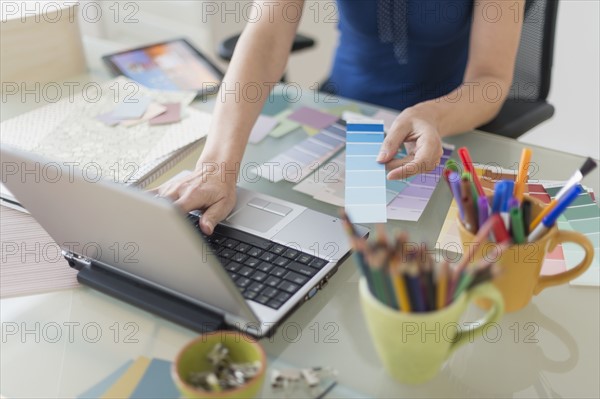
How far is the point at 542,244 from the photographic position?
72 cm

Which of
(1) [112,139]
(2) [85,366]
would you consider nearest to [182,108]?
(1) [112,139]

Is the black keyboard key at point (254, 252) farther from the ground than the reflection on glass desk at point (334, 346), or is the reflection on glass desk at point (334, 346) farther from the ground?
the black keyboard key at point (254, 252)

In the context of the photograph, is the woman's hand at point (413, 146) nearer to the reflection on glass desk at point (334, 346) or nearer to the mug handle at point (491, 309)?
the reflection on glass desk at point (334, 346)

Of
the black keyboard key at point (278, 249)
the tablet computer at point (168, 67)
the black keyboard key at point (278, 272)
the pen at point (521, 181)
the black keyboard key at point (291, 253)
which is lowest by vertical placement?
the black keyboard key at point (278, 272)

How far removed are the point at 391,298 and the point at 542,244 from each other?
204mm

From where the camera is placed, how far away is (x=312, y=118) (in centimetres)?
123

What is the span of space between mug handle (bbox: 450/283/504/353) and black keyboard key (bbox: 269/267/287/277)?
0.22 m

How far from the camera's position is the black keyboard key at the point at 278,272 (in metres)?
0.82

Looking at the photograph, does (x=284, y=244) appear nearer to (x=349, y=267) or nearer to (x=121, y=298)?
(x=349, y=267)

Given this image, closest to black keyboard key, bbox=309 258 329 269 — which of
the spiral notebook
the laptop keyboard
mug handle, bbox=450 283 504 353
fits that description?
the laptop keyboard

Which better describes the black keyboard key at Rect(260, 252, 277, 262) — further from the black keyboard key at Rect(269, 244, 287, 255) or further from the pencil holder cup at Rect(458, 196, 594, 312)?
the pencil holder cup at Rect(458, 196, 594, 312)

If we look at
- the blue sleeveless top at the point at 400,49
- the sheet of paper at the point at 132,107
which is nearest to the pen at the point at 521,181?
the blue sleeveless top at the point at 400,49

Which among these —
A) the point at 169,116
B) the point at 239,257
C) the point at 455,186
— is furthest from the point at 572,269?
the point at 169,116

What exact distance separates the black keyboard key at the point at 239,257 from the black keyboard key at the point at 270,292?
7cm
